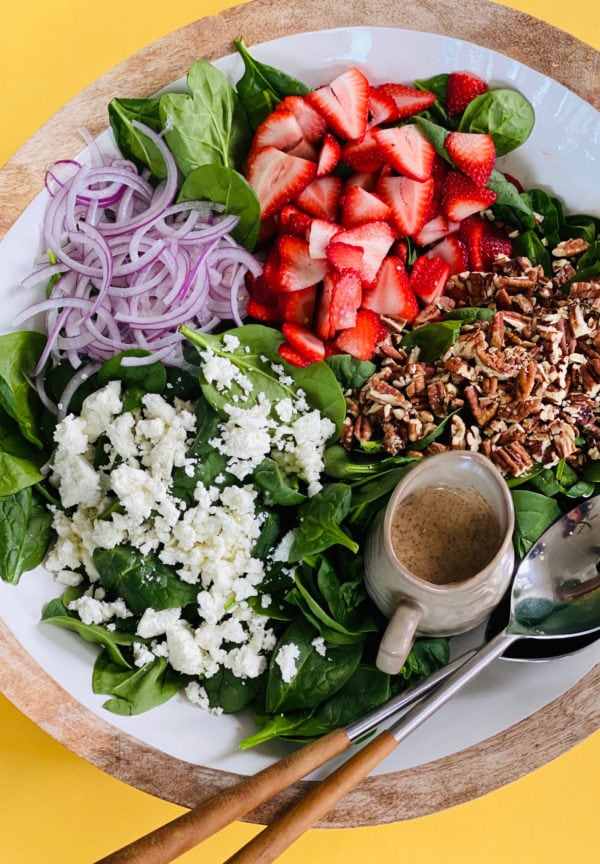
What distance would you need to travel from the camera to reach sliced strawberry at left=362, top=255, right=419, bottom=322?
1891mm

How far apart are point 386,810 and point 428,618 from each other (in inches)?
A: 14.5

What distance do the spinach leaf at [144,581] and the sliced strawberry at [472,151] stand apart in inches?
41.1

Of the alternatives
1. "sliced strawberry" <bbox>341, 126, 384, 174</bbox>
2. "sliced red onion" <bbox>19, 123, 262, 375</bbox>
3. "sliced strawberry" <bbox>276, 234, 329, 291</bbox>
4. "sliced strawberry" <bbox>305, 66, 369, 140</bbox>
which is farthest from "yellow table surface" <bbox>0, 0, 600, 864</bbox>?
"sliced strawberry" <bbox>305, 66, 369, 140</bbox>

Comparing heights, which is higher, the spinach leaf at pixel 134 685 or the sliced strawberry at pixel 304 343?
the sliced strawberry at pixel 304 343

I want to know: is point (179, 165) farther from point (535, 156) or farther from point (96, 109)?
point (535, 156)

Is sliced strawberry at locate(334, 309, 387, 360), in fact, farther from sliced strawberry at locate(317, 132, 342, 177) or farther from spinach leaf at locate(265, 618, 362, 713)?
spinach leaf at locate(265, 618, 362, 713)

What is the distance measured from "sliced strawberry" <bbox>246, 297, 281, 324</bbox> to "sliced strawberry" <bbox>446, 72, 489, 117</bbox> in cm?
59

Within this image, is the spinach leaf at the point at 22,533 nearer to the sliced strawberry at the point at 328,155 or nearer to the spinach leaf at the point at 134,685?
the spinach leaf at the point at 134,685

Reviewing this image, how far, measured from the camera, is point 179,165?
6.25 ft

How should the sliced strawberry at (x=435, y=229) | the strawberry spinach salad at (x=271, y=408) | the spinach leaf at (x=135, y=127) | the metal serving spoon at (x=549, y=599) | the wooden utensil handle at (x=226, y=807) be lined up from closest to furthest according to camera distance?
1. the wooden utensil handle at (x=226, y=807)
2. the metal serving spoon at (x=549, y=599)
3. the strawberry spinach salad at (x=271, y=408)
4. the spinach leaf at (x=135, y=127)
5. the sliced strawberry at (x=435, y=229)

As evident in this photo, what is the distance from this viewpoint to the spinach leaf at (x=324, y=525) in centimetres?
170

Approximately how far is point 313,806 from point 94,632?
0.55 metres

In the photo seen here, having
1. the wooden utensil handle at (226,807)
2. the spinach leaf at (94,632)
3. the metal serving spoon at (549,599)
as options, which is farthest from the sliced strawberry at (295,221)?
the wooden utensil handle at (226,807)

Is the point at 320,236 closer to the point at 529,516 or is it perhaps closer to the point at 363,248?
the point at 363,248
